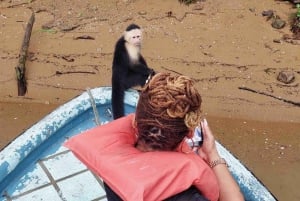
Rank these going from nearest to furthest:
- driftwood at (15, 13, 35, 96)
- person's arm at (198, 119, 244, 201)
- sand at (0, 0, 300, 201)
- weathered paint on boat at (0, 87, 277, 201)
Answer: person's arm at (198, 119, 244, 201)
weathered paint on boat at (0, 87, 277, 201)
sand at (0, 0, 300, 201)
driftwood at (15, 13, 35, 96)

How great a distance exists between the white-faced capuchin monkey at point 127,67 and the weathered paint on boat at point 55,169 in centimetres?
22

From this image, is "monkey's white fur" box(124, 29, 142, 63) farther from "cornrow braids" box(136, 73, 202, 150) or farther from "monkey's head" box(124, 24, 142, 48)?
"cornrow braids" box(136, 73, 202, 150)

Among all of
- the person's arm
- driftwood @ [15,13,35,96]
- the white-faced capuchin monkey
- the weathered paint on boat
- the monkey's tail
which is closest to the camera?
the person's arm

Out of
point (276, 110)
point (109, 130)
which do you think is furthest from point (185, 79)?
point (276, 110)

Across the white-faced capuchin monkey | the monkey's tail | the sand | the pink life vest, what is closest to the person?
the pink life vest

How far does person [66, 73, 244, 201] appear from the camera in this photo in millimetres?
1746

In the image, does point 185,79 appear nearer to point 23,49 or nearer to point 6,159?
point 6,159

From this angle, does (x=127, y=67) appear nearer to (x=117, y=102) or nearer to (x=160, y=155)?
(x=117, y=102)

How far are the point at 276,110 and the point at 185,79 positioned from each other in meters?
3.22

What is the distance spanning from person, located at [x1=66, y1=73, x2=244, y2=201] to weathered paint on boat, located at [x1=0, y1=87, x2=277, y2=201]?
1043 millimetres

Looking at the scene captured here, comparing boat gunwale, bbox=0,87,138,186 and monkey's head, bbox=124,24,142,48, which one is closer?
boat gunwale, bbox=0,87,138,186

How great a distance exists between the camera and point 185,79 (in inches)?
70.2

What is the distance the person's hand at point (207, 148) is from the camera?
207cm

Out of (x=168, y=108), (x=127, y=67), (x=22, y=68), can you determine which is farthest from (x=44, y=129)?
(x=22, y=68)
